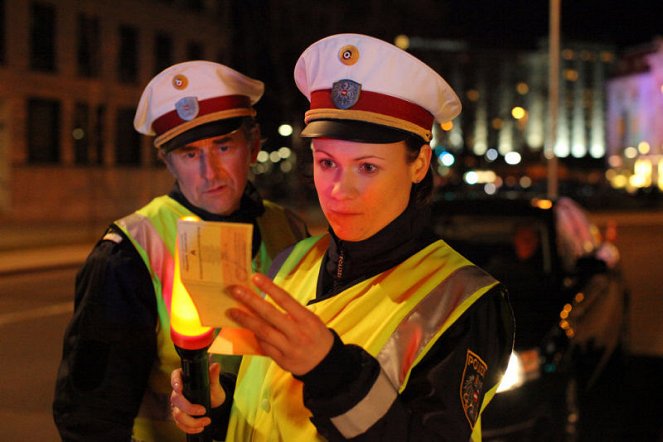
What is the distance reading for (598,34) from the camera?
380ft

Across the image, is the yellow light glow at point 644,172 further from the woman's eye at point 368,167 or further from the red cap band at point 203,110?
the woman's eye at point 368,167

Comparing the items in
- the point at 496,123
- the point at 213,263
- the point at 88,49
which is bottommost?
the point at 213,263

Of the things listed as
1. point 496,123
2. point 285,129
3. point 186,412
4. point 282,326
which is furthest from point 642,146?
point 282,326

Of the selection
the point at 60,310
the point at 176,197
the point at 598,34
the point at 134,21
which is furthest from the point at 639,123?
the point at 176,197

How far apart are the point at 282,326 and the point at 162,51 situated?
3598cm

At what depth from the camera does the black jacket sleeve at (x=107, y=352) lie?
237cm

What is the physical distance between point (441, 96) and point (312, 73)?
297 mm

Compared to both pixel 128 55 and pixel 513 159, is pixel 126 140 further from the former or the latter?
pixel 513 159

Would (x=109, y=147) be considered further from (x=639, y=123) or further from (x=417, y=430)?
(x=639, y=123)

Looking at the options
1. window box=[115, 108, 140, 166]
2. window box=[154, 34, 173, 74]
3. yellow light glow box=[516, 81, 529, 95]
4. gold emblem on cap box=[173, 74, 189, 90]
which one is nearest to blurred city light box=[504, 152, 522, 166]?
yellow light glow box=[516, 81, 529, 95]

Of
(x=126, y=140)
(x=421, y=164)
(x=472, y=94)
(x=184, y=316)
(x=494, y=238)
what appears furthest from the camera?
(x=472, y=94)

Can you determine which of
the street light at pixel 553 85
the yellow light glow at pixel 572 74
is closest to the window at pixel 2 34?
the street light at pixel 553 85

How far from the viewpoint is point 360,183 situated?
1857 mm

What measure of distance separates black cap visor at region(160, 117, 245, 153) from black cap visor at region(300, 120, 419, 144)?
0.99 metres
